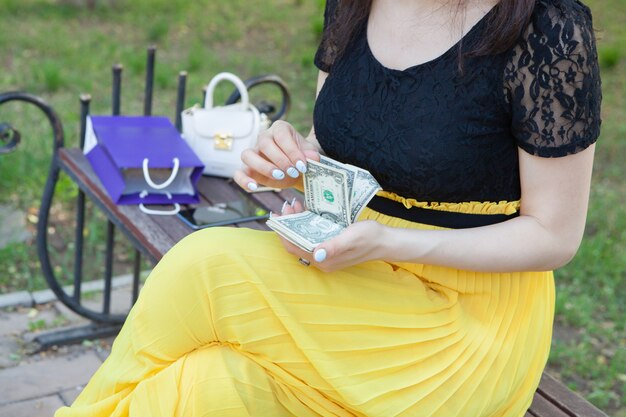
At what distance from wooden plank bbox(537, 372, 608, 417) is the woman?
0.21 m

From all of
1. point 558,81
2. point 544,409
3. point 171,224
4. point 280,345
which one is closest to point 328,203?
point 280,345

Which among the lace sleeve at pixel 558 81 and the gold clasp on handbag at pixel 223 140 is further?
the gold clasp on handbag at pixel 223 140

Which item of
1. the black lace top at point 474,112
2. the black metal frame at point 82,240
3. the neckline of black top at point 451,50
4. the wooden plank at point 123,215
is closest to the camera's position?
the black lace top at point 474,112

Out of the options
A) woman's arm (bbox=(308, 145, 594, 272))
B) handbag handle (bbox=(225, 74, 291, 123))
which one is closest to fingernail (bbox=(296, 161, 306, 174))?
woman's arm (bbox=(308, 145, 594, 272))

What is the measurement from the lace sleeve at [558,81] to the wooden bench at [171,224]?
75 centimetres

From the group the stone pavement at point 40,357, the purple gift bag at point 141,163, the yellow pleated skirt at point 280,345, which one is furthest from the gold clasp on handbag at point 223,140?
the yellow pleated skirt at point 280,345

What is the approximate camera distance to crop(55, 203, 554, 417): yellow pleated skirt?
6.20 ft

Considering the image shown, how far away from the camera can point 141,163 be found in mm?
3000

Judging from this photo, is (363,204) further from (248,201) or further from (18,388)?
(18,388)

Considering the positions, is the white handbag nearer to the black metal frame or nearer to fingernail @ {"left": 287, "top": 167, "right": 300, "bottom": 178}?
the black metal frame

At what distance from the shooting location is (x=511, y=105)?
6.55 feet

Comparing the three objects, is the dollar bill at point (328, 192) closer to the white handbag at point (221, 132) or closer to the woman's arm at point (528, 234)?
the woman's arm at point (528, 234)

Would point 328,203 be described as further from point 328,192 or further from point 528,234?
point 528,234

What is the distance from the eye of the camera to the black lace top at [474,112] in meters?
1.92
